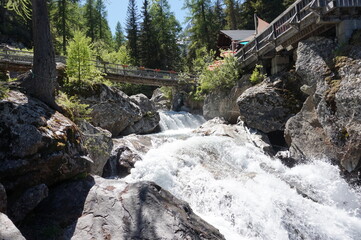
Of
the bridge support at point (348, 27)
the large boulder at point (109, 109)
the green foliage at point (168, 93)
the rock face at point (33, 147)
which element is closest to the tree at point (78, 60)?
the large boulder at point (109, 109)

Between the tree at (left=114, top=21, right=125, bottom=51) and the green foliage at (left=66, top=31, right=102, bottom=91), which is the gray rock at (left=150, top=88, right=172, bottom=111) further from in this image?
the tree at (left=114, top=21, right=125, bottom=51)

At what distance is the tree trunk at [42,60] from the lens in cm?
656

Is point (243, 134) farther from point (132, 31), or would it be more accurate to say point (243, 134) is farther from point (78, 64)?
point (132, 31)

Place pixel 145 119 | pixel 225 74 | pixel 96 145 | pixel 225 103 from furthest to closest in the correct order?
1. pixel 145 119
2. pixel 225 74
3. pixel 225 103
4. pixel 96 145

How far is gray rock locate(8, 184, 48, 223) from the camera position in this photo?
13.7 feet

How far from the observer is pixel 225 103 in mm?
18156

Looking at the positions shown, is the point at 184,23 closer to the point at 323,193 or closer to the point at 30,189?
the point at 323,193

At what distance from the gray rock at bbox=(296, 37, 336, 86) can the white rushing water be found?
11.6 feet

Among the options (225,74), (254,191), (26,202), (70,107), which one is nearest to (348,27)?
(254,191)

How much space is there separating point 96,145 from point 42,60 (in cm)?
313

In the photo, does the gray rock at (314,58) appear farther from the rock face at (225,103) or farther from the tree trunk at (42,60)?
the tree trunk at (42,60)

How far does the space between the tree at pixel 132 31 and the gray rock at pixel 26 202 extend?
40.3 metres

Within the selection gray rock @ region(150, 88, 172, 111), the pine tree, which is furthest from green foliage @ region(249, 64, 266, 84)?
the pine tree

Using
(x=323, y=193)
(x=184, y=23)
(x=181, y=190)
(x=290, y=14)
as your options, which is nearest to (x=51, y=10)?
(x=184, y=23)
